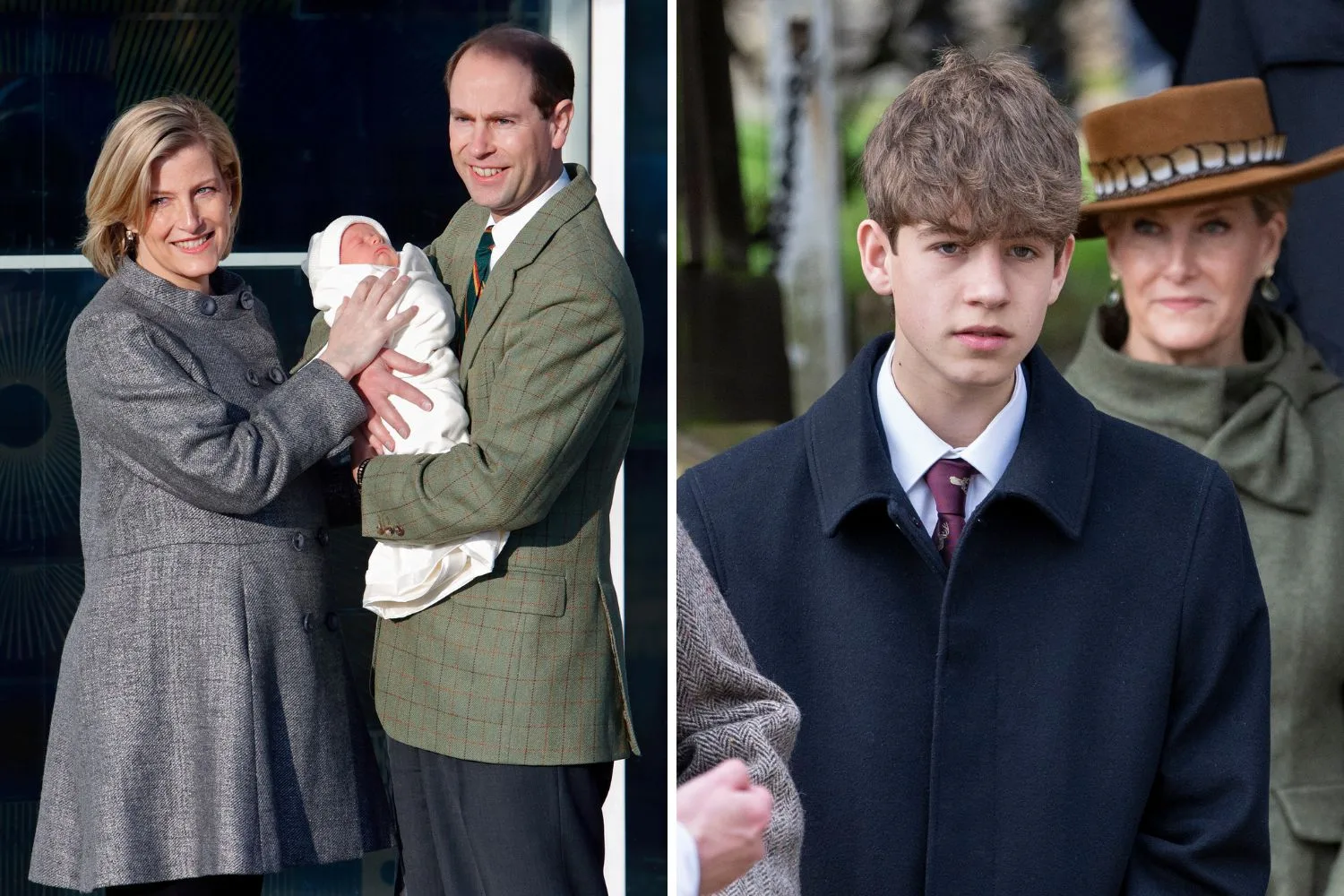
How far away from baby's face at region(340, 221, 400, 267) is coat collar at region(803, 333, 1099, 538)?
0.88 m

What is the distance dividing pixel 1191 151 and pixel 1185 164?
3cm

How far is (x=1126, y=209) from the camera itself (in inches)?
122

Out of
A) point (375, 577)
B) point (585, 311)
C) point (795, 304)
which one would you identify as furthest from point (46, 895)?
point (795, 304)

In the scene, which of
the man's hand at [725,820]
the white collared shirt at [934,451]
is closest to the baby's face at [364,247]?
the white collared shirt at [934,451]

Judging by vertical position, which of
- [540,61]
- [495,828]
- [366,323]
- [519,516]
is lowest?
[495,828]

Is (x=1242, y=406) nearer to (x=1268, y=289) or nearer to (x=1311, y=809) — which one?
(x=1268, y=289)

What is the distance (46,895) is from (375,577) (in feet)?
3.59

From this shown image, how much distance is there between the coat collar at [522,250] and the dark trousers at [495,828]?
0.59 m

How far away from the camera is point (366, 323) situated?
2.55 m

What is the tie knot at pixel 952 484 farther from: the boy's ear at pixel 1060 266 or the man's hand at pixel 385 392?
the man's hand at pixel 385 392

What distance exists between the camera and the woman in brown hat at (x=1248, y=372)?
3.01 metres

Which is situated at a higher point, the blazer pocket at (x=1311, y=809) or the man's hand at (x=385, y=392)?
the man's hand at (x=385, y=392)

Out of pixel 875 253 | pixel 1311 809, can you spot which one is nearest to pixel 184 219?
pixel 875 253

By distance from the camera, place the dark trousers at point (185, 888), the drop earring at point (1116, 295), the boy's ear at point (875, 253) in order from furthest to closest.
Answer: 1. the drop earring at point (1116, 295)
2. the dark trousers at point (185, 888)
3. the boy's ear at point (875, 253)
